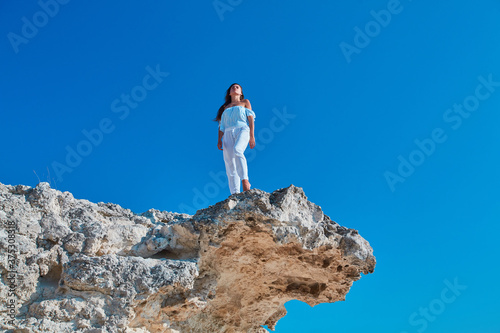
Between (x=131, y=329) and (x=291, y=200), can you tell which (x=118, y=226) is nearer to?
(x=131, y=329)

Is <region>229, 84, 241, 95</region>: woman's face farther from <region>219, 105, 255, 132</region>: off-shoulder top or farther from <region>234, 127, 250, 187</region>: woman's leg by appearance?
<region>234, 127, 250, 187</region>: woman's leg

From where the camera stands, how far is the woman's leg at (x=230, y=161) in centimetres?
759

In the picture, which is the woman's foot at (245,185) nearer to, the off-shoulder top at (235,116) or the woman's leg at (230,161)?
the woman's leg at (230,161)

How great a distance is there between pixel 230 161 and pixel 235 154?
32 centimetres

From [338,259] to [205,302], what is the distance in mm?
2054

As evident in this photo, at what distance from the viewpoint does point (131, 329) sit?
550 centimetres

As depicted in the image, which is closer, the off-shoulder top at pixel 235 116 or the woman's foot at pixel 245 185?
the woman's foot at pixel 245 185

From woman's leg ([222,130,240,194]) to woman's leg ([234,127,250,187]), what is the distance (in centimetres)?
14

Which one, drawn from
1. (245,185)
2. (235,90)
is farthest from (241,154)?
(235,90)

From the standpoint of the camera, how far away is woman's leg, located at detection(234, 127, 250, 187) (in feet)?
24.2

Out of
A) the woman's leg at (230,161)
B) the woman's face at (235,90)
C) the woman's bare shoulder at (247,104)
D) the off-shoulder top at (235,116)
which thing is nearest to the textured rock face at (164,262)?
the woman's leg at (230,161)

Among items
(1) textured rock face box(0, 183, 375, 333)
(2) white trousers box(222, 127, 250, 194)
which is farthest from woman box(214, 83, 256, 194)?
(1) textured rock face box(0, 183, 375, 333)

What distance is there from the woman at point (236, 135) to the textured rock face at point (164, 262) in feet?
3.56

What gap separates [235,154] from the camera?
7.49 metres
